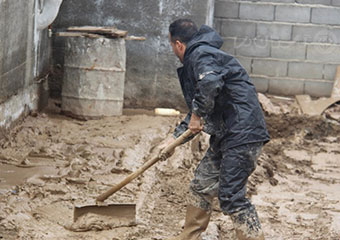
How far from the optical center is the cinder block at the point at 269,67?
37.6 ft

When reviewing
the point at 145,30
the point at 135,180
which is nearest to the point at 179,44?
the point at 135,180

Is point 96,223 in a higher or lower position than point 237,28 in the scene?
lower

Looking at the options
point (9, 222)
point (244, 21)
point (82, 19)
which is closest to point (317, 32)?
point (244, 21)

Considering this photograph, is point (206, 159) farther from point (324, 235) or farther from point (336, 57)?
point (336, 57)

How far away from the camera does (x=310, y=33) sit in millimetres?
11359

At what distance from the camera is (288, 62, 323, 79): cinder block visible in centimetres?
1143

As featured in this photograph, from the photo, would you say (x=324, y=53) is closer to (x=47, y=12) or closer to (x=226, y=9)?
(x=226, y=9)

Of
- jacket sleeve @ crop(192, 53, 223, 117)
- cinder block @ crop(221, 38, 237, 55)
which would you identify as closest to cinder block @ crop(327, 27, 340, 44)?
cinder block @ crop(221, 38, 237, 55)

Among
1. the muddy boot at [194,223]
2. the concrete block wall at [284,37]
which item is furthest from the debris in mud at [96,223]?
the concrete block wall at [284,37]

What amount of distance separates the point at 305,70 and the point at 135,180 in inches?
218

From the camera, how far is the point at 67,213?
588 cm

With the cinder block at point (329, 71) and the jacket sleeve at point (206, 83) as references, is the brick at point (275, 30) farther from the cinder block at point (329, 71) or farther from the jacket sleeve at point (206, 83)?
the jacket sleeve at point (206, 83)

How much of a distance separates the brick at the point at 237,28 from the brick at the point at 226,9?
0.39 feet

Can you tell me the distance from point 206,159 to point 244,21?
6.43 metres
